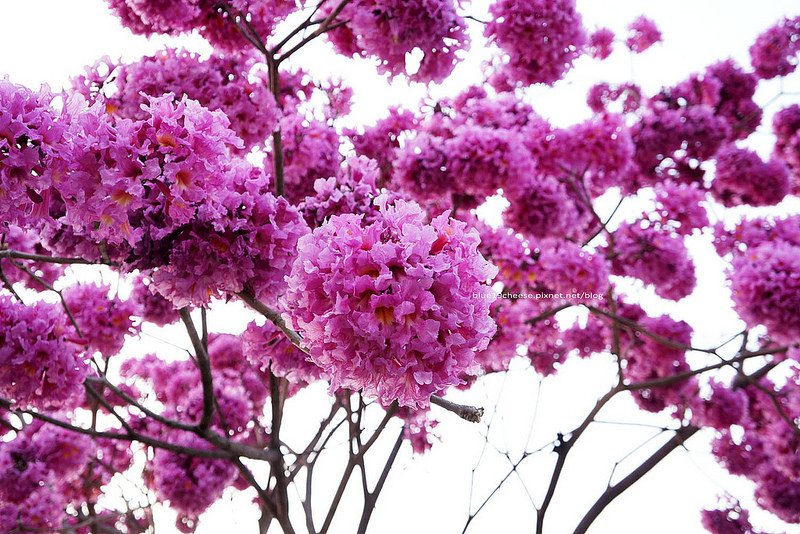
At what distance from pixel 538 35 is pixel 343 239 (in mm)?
2833

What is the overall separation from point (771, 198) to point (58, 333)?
639cm

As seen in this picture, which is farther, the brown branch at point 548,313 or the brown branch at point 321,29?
the brown branch at point 548,313

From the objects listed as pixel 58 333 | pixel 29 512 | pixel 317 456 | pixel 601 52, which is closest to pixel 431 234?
pixel 58 333

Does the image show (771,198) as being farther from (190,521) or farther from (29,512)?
(29,512)

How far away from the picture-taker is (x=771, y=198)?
563cm

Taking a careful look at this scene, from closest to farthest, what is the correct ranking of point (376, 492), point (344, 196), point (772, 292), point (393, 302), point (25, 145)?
point (393, 302) → point (25, 145) → point (344, 196) → point (772, 292) → point (376, 492)

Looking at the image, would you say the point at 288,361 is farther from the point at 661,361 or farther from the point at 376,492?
the point at 661,361

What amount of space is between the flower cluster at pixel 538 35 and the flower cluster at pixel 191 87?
1591 mm

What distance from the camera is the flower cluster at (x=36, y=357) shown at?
262cm

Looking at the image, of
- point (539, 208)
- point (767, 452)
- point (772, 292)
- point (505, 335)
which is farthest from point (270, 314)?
point (767, 452)

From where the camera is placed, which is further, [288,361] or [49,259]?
[288,361]

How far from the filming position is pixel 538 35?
11.3ft

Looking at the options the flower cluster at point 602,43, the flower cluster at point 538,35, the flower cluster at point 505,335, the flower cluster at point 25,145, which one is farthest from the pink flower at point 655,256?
the flower cluster at point 25,145

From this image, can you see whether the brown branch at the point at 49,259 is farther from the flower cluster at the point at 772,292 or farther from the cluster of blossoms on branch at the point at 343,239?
the flower cluster at the point at 772,292
